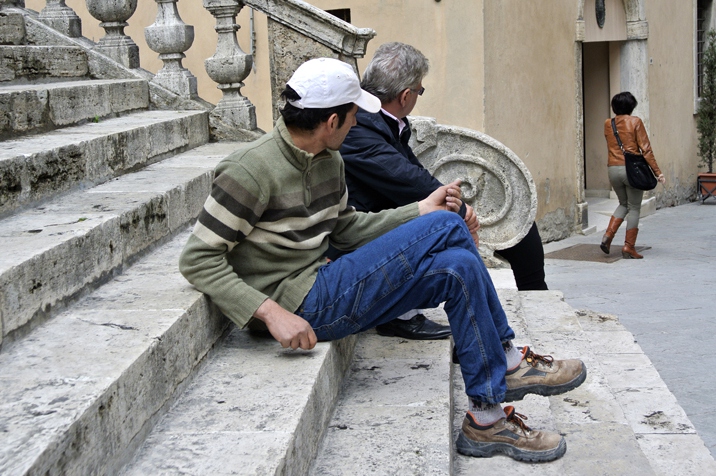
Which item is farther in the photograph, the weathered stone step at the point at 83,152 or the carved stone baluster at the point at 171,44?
the carved stone baluster at the point at 171,44

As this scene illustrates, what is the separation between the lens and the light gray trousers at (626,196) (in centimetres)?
952

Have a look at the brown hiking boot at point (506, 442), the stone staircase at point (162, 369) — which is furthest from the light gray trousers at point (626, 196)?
the brown hiking boot at point (506, 442)

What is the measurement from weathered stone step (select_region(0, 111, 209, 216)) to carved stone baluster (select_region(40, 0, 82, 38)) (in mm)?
899

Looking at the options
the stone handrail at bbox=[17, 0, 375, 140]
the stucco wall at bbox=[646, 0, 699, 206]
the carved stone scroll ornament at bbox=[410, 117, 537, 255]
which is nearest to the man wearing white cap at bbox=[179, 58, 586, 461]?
the carved stone scroll ornament at bbox=[410, 117, 537, 255]

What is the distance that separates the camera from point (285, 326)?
2.59m

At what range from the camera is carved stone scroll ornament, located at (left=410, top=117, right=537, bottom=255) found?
5023 millimetres

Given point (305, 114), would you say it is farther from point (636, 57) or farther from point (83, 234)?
point (636, 57)

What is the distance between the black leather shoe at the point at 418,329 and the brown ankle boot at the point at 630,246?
21.2 ft

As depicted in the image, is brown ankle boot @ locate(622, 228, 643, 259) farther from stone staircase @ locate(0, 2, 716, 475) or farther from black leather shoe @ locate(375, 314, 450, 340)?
black leather shoe @ locate(375, 314, 450, 340)

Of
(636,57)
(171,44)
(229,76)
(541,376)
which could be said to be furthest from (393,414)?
(636,57)

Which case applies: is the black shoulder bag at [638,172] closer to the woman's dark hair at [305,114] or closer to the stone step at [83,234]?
the stone step at [83,234]

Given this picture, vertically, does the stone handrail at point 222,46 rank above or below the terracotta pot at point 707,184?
above

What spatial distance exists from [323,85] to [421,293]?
71 cm

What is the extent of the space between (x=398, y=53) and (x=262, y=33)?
9153 millimetres
